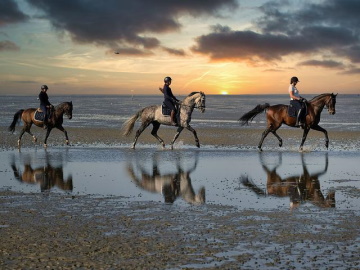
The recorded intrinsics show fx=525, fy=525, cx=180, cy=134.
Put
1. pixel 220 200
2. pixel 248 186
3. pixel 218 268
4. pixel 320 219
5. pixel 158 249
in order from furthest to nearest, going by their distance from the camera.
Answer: pixel 248 186
pixel 220 200
pixel 320 219
pixel 158 249
pixel 218 268

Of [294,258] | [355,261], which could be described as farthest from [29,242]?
[355,261]

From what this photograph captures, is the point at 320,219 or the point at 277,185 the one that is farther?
the point at 277,185

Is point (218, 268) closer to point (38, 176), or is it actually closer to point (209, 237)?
point (209, 237)

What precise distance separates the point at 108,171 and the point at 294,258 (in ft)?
28.3

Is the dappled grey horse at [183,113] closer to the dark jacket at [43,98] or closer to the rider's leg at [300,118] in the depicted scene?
the dark jacket at [43,98]

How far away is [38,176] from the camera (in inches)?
531

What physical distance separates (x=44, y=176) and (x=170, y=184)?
3524mm

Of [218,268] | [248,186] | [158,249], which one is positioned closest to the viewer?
[218,268]

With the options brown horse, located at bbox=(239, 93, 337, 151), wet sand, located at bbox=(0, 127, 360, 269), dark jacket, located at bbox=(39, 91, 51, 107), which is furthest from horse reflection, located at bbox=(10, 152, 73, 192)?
brown horse, located at bbox=(239, 93, 337, 151)

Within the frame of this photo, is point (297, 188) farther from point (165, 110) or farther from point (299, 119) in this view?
point (165, 110)

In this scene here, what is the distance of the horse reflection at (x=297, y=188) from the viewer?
1013 centimetres

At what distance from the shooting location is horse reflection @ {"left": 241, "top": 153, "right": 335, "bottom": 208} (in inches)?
399

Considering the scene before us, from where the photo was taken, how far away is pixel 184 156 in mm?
18094

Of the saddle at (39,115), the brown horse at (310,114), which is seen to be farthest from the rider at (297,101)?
the saddle at (39,115)
